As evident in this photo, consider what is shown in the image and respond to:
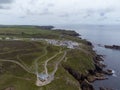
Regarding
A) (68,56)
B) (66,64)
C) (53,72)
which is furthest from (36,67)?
(68,56)

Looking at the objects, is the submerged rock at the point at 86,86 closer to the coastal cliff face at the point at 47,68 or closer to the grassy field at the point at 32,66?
the coastal cliff face at the point at 47,68

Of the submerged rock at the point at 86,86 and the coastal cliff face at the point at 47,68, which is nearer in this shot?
the coastal cliff face at the point at 47,68

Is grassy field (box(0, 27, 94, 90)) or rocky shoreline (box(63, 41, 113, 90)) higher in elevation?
grassy field (box(0, 27, 94, 90))

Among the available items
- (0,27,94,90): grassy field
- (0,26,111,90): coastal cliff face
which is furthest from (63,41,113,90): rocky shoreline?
(0,27,94,90): grassy field

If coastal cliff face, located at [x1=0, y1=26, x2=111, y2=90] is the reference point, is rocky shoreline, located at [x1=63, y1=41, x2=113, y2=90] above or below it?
below

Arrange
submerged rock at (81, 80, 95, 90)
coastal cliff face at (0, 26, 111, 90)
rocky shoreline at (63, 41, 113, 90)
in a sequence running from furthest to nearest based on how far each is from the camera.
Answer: rocky shoreline at (63, 41, 113, 90)
submerged rock at (81, 80, 95, 90)
coastal cliff face at (0, 26, 111, 90)

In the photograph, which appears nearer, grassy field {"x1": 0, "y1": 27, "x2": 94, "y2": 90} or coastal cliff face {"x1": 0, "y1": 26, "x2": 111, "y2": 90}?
grassy field {"x1": 0, "y1": 27, "x2": 94, "y2": 90}

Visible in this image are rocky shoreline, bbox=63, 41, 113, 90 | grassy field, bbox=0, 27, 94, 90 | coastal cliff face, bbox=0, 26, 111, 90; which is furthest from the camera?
rocky shoreline, bbox=63, 41, 113, 90

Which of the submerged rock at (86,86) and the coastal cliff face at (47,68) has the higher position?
the coastal cliff face at (47,68)

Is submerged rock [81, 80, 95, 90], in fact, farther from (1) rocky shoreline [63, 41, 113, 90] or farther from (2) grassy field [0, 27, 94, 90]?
(2) grassy field [0, 27, 94, 90]

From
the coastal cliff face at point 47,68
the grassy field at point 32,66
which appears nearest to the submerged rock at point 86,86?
the coastal cliff face at point 47,68

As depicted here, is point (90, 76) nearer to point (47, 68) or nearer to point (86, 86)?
point (86, 86)
